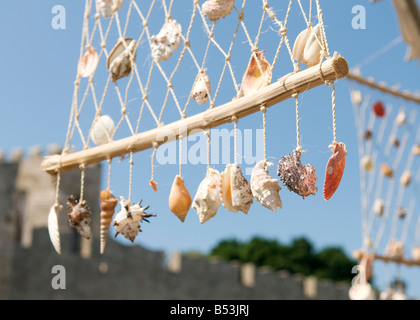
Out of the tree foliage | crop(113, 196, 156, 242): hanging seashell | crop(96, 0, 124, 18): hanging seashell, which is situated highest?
the tree foliage

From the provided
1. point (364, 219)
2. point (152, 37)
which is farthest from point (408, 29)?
point (364, 219)

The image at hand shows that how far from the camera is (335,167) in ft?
4.20

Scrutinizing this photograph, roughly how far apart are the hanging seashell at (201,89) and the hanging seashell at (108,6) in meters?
0.49

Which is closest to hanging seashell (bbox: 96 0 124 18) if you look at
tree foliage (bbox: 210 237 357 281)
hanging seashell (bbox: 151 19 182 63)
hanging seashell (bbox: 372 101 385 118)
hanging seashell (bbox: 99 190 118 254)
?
hanging seashell (bbox: 151 19 182 63)

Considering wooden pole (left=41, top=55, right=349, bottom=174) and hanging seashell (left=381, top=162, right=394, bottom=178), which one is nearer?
wooden pole (left=41, top=55, right=349, bottom=174)

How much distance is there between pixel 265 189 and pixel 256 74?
28 centimetres

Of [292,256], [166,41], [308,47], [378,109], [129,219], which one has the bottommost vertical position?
[129,219]

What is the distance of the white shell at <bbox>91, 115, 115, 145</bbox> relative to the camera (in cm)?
177

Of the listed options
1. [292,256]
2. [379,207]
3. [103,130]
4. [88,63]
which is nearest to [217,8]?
[103,130]

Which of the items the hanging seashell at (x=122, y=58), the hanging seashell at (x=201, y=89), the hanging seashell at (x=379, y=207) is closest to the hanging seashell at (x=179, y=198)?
the hanging seashell at (x=201, y=89)

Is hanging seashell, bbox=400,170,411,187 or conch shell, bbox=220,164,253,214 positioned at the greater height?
hanging seashell, bbox=400,170,411,187

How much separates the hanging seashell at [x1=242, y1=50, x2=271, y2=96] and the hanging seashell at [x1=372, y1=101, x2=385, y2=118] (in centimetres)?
274

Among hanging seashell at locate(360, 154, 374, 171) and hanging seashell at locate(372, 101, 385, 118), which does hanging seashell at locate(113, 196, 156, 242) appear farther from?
hanging seashell at locate(372, 101, 385, 118)

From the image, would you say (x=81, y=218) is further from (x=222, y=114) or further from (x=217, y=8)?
(x=217, y=8)
